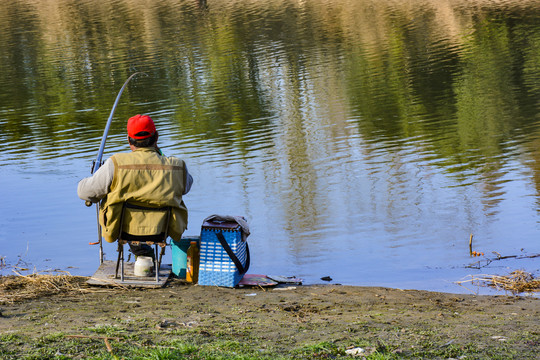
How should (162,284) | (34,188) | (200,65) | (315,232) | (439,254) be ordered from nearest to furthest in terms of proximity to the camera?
(162,284), (439,254), (315,232), (34,188), (200,65)

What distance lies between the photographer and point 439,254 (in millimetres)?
7797

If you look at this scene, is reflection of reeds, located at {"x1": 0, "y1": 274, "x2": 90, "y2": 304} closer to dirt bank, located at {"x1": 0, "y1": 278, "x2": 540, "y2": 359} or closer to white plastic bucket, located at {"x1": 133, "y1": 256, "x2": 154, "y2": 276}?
dirt bank, located at {"x1": 0, "y1": 278, "x2": 540, "y2": 359}

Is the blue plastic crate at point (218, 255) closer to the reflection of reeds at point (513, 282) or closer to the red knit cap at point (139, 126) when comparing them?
the red knit cap at point (139, 126)

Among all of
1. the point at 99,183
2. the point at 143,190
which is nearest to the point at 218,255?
the point at 143,190

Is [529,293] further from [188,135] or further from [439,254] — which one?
[188,135]

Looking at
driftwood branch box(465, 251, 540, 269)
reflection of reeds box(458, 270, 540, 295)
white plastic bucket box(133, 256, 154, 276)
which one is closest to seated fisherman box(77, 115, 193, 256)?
white plastic bucket box(133, 256, 154, 276)

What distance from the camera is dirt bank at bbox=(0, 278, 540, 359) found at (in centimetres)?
435

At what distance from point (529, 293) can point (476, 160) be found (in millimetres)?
5761

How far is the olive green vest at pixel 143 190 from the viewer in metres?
5.62

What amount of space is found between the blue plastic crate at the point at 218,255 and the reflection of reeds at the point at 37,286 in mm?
929

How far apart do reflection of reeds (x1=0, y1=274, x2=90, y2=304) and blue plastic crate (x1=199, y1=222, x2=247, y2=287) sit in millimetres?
929

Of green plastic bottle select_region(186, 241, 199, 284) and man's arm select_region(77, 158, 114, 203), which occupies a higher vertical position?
man's arm select_region(77, 158, 114, 203)

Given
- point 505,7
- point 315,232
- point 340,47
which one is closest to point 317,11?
point 505,7

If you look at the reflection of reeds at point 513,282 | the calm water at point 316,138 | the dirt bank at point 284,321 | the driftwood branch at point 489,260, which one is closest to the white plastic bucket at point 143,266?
the dirt bank at point 284,321
